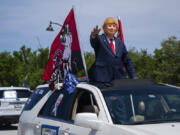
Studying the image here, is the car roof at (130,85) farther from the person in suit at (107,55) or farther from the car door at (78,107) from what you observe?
the person in suit at (107,55)

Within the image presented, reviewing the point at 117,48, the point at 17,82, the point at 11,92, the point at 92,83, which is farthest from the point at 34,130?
the point at 17,82

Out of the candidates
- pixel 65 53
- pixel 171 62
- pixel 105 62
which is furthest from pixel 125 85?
pixel 171 62

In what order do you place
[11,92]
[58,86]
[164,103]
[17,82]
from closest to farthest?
1. [164,103]
2. [58,86]
3. [11,92]
4. [17,82]

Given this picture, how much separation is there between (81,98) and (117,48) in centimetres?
100

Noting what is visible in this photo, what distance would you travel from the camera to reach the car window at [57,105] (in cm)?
525

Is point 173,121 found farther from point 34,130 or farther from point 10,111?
point 10,111

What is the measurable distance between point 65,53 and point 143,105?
1953 mm

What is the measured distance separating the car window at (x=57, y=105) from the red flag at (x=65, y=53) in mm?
316

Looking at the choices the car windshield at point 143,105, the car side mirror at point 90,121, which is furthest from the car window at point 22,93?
the car side mirror at point 90,121

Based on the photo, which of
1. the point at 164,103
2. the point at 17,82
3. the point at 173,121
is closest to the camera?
the point at 173,121

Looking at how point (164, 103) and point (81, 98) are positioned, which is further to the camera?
point (81, 98)

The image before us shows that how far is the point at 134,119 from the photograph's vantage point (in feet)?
14.4

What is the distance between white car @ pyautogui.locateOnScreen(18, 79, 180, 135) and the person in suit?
44 centimetres

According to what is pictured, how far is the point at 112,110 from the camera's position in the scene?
446cm
